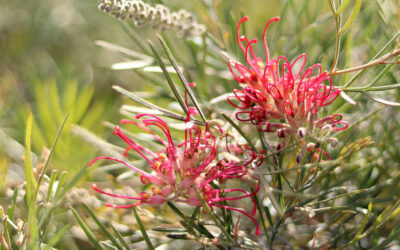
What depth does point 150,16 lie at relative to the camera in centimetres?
65

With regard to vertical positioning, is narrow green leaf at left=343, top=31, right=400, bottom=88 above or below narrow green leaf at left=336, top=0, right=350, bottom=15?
below

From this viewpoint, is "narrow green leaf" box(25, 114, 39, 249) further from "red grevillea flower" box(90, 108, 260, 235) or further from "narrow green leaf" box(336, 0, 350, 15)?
"narrow green leaf" box(336, 0, 350, 15)

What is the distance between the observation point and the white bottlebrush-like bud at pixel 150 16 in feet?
1.82

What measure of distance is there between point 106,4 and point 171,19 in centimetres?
18

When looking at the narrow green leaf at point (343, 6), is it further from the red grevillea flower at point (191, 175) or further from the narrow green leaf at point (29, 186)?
the narrow green leaf at point (29, 186)

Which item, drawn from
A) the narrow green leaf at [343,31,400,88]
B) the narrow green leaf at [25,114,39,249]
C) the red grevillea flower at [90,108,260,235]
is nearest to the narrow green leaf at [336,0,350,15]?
the narrow green leaf at [343,31,400,88]

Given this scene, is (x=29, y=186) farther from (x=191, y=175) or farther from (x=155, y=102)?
(x=155, y=102)

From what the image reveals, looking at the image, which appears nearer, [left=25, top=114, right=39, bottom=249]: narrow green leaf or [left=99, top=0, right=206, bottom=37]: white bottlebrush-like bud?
[left=25, top=114, right=39, bottom=249]: narrow green leaf

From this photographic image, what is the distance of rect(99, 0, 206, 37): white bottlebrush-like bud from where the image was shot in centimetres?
55

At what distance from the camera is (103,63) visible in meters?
1.35

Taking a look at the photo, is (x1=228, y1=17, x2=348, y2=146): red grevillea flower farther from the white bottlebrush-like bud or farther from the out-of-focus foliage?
the white bottlebrush-like bud

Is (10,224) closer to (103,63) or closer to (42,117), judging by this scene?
(42,117)

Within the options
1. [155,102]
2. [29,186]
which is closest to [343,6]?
Result: [29,186]

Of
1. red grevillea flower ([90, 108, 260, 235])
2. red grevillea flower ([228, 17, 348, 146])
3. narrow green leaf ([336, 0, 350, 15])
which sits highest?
narrow green leaf ([336, 0, 350, 15])
